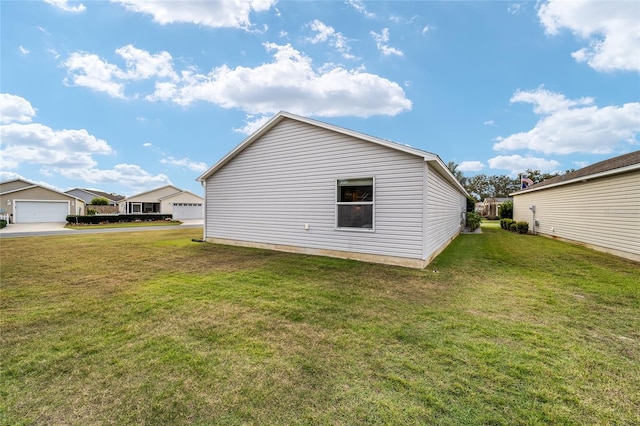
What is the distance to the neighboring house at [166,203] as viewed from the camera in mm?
34312

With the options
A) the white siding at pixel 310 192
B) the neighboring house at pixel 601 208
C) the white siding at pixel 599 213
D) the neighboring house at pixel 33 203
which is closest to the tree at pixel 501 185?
the neighboring house at pixel 601 208

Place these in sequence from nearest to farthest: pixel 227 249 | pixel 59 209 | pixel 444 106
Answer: pixel 227 249
pixel 444 106
pixel 59 209

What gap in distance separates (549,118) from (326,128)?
1675 centimetres

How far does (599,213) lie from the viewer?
974cm

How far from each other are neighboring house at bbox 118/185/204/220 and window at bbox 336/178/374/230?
3240 cm

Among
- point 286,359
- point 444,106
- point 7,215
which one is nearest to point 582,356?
point 286,359

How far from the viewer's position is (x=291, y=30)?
441 inches

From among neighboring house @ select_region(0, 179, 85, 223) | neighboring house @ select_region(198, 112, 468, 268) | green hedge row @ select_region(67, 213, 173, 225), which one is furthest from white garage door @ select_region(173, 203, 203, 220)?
neighboring house @ select_region(198, 112, 468, 268)

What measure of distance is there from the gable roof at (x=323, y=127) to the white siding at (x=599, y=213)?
5.24 m

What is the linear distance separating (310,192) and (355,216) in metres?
1.69

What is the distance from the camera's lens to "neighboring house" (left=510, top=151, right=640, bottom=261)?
317 inches

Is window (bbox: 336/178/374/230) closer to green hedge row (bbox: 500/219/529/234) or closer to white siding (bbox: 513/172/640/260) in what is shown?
white siding (bbox: 513/172/640/260)

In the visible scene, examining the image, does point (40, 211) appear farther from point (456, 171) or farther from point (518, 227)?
point (456, 171)

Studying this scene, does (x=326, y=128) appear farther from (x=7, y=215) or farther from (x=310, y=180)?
(x=7, y=215)
